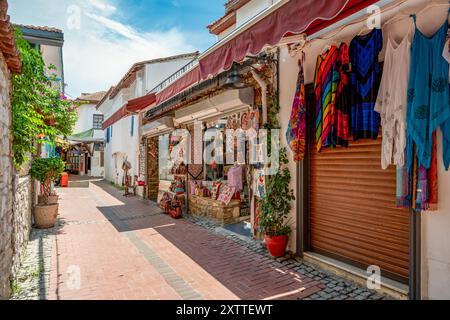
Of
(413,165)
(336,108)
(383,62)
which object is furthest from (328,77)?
(413,165)

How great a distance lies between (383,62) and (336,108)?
829 mm

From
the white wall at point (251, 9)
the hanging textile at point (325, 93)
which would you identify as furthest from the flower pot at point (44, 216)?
the white wall at point (251, 9)

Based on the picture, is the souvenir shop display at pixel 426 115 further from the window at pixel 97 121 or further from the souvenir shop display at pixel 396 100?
the window at pixel 97 121

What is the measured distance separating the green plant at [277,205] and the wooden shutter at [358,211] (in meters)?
0.42

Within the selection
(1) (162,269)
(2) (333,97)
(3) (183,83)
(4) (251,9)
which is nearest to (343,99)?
(2) (333,97)

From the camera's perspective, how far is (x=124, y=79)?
704 inches

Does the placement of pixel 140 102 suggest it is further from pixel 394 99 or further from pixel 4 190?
pixel 394 99

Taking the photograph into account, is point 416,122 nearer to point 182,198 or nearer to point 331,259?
point 331,259

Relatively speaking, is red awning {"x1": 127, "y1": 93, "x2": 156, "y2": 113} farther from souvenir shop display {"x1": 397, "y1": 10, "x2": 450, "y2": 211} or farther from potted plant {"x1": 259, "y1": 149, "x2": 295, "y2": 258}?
souvenir shop display {"x1": 397, "y1": 10, "x2": 450, "y2": 211}

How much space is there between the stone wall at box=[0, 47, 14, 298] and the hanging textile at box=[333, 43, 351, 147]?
447cm

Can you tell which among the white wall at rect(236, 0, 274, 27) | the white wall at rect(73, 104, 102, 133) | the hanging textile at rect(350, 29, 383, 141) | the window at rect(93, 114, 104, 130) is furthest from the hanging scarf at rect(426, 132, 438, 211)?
the white wall at rect(73, 104, 102, 133)

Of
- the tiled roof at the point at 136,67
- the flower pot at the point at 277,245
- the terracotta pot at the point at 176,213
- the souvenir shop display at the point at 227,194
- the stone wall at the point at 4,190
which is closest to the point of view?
the stone wall at the point at 4,190

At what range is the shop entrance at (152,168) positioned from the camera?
12.6 m

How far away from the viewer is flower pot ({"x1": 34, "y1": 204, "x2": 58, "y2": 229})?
733cm
